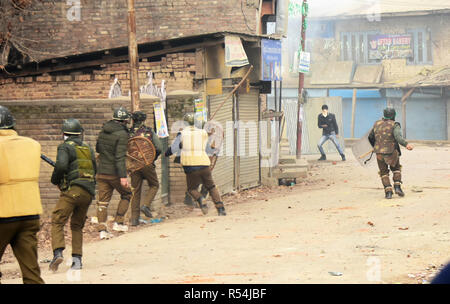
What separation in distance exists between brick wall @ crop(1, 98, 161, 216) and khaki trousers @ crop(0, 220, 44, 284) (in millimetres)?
6627

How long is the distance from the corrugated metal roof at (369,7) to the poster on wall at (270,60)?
19350mm

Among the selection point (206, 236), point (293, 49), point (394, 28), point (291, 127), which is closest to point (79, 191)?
point (206, 236)

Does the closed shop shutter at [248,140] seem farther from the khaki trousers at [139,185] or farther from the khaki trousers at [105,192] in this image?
the khaki trousers at [105,192]

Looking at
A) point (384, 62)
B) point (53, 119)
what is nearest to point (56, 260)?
point (53, 119)

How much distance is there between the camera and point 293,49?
4088cm

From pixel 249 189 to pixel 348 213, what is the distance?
6.03m

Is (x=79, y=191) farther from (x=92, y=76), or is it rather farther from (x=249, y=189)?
(x=249, y=189)

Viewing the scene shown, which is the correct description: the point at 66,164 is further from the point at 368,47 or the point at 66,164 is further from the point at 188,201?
the point at 368,47

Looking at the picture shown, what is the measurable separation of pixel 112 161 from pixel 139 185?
145 cm

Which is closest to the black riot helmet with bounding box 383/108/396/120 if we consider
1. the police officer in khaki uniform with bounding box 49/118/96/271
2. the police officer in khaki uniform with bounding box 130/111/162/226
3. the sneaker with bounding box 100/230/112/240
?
the police officer in khaki uniform with bounding box 130/111/162/226

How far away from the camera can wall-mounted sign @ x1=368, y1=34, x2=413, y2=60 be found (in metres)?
36.5

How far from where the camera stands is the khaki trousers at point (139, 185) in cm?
1225

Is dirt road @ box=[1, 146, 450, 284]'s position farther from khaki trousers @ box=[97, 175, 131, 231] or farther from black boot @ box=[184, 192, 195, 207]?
khaki trousers @ box=[97, 175, 131, 231]
